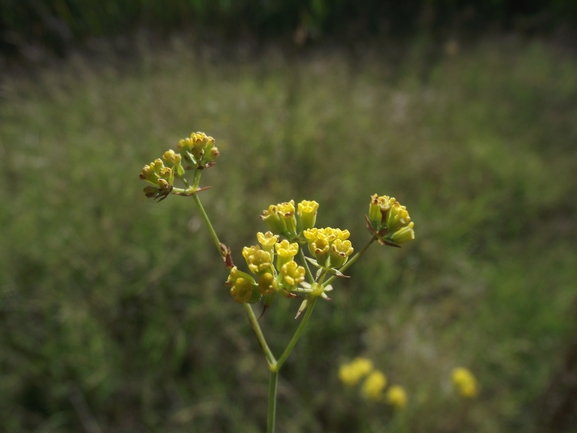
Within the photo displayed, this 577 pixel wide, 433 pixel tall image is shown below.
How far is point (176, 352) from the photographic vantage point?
2.76 m

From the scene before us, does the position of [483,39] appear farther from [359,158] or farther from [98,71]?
[98,71]

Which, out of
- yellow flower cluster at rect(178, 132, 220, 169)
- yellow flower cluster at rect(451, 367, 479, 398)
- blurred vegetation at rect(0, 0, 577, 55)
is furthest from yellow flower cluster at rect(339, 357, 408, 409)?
blurred vegetation at rect(0, 0, 577, 55)

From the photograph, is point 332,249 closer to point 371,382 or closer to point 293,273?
point 293,273

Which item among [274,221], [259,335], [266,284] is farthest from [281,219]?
[259,335]

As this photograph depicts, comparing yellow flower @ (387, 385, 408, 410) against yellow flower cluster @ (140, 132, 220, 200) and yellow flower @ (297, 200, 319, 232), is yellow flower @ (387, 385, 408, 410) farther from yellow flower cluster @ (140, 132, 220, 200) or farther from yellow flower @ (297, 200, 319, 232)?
yellow flower cluster @ (140, 132, 220, 200)

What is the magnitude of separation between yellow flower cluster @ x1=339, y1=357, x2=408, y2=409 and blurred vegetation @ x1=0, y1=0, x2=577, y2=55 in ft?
13.8

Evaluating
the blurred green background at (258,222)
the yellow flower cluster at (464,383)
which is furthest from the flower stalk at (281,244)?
the yellow flower cluster at (464,383)

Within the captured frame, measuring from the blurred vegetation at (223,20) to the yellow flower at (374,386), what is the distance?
4.29 m

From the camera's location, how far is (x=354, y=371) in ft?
9.23

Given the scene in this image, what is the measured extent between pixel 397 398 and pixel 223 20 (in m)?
6.57

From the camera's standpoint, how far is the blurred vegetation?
6.04 metres

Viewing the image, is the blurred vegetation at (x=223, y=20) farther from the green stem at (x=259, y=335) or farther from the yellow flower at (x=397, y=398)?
the green stem at (x=259, y=335)

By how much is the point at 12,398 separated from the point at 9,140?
10.2 ft

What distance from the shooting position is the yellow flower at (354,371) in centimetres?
280
